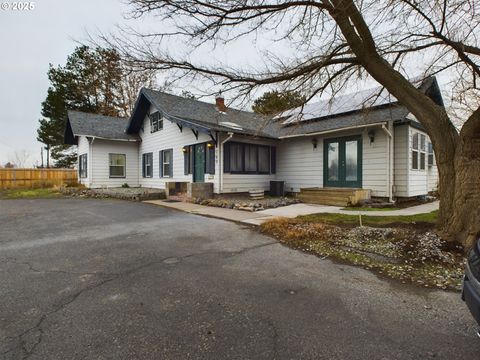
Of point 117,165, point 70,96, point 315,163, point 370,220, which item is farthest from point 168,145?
point 70,96

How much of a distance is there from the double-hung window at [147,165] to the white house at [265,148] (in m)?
0.06

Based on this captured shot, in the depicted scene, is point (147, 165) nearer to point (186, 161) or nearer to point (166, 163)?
point (166, 163)

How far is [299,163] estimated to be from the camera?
1298cm

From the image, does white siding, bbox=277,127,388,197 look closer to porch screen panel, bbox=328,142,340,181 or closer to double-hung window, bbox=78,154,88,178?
porch screen panel, bbox=328,142,340,181

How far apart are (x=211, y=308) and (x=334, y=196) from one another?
873 centimetres

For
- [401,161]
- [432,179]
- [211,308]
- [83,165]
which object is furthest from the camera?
[83,165]

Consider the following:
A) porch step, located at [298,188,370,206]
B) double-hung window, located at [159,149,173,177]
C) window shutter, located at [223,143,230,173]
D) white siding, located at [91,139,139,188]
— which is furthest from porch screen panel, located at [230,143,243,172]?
white siding, located at [91,139,139,188]

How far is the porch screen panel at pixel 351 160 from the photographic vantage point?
10.9 metres

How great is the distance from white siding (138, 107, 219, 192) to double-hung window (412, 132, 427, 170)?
8015mm

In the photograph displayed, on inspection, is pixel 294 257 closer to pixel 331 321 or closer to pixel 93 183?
pixel 331 321

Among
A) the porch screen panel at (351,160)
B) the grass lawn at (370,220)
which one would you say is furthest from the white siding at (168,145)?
the grass lawn at (370,220)

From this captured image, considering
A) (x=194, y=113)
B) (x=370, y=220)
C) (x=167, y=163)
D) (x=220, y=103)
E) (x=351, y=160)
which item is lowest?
(x=370, y=220)

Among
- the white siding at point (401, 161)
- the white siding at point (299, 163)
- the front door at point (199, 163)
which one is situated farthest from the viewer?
the front door at point (199, 163)

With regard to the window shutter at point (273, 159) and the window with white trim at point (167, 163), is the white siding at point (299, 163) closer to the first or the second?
the window shutter at point (273, 159)
